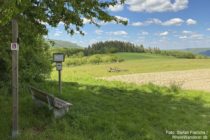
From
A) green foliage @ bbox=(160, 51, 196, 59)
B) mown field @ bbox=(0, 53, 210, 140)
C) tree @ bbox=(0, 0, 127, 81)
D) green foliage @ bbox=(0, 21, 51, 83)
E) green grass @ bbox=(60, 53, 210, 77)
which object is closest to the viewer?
tree @ bbox=(0, 0, 127, 81)

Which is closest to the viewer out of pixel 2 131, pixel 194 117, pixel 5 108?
pixel 2 131

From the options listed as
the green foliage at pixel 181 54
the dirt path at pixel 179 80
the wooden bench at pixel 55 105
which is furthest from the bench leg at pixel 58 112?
the green foliage at pixel 181 54

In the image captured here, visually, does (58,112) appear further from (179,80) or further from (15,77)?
(179,80)

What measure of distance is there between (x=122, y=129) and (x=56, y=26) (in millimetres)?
3350

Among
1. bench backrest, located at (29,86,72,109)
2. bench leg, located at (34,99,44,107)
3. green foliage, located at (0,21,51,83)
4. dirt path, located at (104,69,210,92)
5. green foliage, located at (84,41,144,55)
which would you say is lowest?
dirt path, located at (104,69,210,92)

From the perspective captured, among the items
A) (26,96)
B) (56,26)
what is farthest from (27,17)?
(26,96)

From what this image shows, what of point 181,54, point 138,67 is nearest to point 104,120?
point 138,67

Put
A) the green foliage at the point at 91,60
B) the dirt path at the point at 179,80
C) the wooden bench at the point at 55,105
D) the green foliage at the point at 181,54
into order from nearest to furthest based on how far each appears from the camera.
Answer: the wooden bench at the point at 55,105, the dirt path at the point at 179,80, the green foliage at the point at 91,60, the green foliage at the point at 181,54

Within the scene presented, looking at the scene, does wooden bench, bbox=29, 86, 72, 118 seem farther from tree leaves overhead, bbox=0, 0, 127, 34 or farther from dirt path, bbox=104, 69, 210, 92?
dirt path, bbox=104, 69, 210, 92

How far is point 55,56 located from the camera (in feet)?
37.1

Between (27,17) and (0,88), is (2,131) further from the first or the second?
(0,88)

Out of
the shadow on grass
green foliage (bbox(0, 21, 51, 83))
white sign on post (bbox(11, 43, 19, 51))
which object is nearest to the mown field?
the shadow on grass

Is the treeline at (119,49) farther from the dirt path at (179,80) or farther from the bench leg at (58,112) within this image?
the bench leg at (58,112)

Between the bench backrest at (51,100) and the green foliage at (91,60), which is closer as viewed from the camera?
the bench backrest at (51,100)
